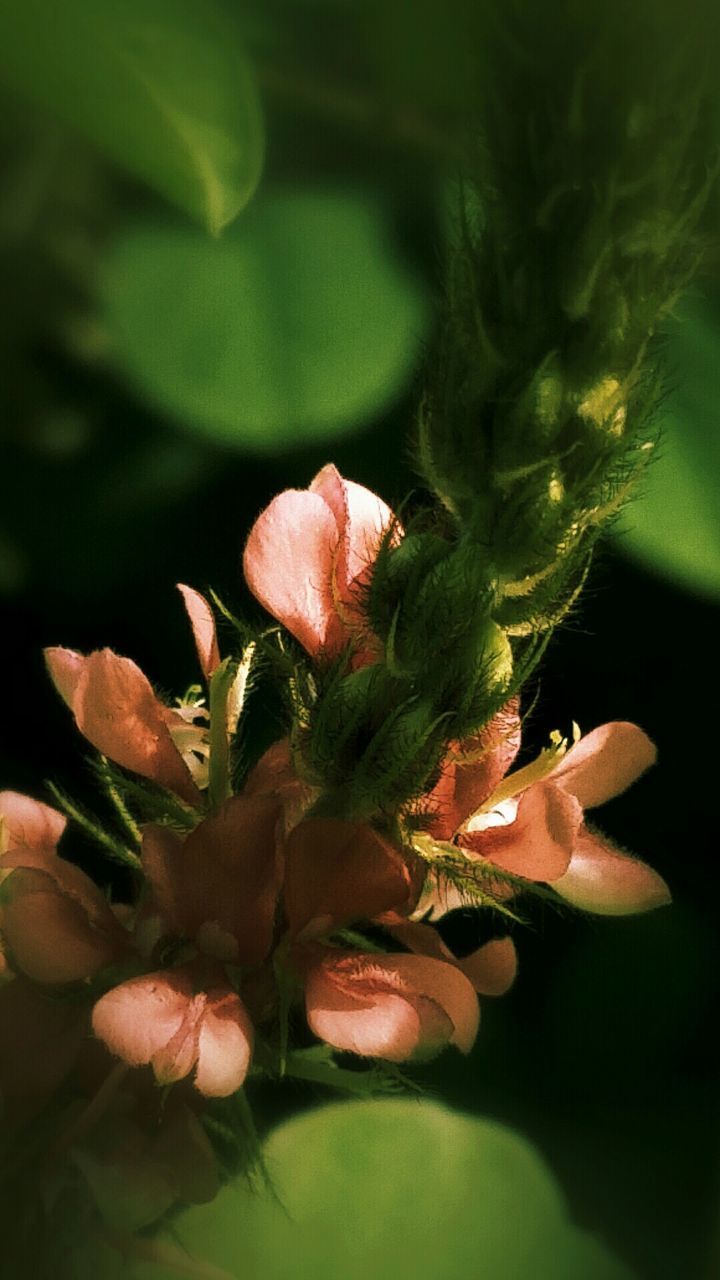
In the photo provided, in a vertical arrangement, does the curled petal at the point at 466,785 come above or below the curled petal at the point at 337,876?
above

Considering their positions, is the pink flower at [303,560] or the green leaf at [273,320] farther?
the green leaf at [273,320]

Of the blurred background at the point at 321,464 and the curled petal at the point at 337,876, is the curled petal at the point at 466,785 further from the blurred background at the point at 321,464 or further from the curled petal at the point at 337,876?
the blurred background at the point at 321,464

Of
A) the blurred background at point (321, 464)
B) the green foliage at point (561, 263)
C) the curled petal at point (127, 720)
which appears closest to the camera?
the green foliage at point (561, 263)

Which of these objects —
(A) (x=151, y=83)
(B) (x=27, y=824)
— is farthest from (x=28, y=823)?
(A) (x=151, y=83)

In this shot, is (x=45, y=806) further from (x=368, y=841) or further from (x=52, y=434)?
(x=52, y=434)

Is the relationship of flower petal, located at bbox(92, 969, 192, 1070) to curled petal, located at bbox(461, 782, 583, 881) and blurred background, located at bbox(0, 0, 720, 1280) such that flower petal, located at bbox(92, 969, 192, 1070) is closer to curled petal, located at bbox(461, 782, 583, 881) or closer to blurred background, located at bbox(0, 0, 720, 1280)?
curled petal, located at bbox(461, 782, 583, 881)

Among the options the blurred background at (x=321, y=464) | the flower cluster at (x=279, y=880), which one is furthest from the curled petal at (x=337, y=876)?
the blurred background at (x=321, y=464)

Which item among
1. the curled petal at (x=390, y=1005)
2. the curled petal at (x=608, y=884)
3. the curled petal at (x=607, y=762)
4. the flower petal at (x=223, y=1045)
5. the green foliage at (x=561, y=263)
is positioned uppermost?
the green foliage at (x=561, y=263)

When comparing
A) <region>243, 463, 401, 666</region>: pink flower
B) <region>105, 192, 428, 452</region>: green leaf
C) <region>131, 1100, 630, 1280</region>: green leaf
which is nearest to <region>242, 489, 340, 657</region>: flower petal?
<region>243, 463, 401, 666</region>: pink flower

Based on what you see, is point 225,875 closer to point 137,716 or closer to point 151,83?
point 137,716
